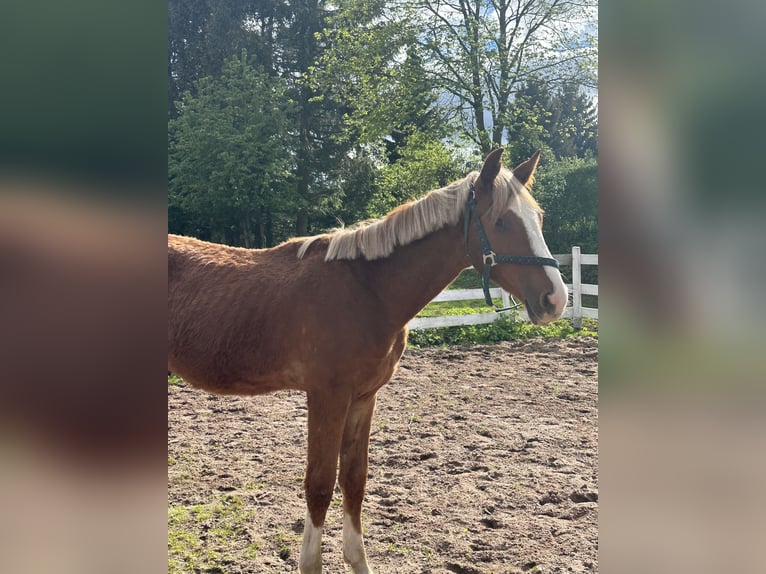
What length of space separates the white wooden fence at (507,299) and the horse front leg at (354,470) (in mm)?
5548

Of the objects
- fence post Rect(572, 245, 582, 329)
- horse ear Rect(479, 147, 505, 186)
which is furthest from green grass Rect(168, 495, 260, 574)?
fence post Rect(572, 245, 582, 329)

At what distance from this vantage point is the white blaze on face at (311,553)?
2396 mm

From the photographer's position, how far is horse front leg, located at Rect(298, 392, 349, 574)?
2.29 metres

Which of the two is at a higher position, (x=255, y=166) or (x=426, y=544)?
(x=255, y=166)

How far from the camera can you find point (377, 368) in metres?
2.37

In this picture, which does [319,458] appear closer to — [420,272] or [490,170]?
[420,272]

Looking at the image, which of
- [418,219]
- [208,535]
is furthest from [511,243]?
[208,535]

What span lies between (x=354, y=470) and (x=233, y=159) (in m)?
14.0

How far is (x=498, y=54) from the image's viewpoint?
11.6 meters

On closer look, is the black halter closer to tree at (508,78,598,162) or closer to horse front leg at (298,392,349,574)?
horse front leg at (298,392,349,574)

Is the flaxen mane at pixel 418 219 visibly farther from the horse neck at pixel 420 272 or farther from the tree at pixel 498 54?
the tree at pixel 498 54
